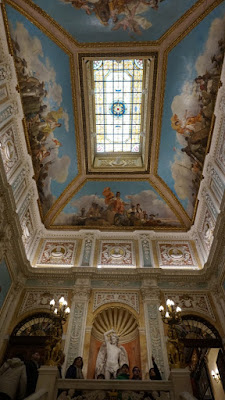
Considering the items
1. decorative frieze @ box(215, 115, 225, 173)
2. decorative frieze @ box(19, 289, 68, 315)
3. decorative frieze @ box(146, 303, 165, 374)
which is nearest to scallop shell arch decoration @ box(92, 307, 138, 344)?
decorative frieze @ box(146, 303, 165, 374)

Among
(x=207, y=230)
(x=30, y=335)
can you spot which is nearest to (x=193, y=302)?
(x=207, y=230)

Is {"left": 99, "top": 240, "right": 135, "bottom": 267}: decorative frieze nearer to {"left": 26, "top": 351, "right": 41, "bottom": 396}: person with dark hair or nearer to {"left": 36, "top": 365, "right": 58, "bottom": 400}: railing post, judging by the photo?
{"left": 26, "top": 351, "right": 41, "bottom": 396}: person with dark hair

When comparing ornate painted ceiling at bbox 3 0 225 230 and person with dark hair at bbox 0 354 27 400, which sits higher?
ornate painted ceiling at bbox 3 0 225 230

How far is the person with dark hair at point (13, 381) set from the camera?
16.3 feet

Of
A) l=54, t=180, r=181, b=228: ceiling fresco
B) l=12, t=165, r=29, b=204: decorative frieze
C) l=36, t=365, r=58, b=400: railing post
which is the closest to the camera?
l=36, t=365, r=58, b=400: railing post

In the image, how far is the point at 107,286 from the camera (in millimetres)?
10836

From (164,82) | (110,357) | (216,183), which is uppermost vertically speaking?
A: (164,82)

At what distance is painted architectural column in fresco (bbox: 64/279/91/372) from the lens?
873cm

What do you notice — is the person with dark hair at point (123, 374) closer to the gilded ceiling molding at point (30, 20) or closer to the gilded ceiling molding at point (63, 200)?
the gilded ceiling molding at point (63, 200)

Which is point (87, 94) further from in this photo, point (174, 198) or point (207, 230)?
point (207, 230)

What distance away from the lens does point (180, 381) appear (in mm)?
5387

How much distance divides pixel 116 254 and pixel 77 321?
3.65m

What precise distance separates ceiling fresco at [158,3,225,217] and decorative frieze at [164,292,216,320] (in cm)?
419

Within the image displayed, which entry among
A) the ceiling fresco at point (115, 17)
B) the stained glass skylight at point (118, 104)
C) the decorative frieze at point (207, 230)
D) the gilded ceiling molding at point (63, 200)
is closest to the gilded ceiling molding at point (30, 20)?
the ceiling fresco at point (115, 17)
